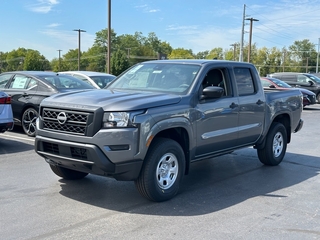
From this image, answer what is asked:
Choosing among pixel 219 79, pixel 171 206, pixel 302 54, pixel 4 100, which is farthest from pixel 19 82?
pixel 302 54

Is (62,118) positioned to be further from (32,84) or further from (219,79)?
(32,84)

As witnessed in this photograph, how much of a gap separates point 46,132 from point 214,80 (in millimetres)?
2687

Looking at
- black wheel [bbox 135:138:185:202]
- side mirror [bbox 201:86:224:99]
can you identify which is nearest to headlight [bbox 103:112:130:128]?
black wheel [bbox 135:138:185:202]

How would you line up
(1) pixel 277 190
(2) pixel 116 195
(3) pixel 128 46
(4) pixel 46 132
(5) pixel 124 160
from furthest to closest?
(3) pixel 128 46 < (1) pixel 277 190 < (2) pixel 116 195 < (4) pixel 46 132 < (5) pixel 124 160

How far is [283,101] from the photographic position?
7797mm

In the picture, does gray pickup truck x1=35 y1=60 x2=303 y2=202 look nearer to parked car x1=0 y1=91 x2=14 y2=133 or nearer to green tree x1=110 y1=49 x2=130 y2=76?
parked car x1=0 y1=91 x2=14 y2=133

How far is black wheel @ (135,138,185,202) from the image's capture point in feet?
16.5

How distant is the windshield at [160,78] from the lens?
5.91m

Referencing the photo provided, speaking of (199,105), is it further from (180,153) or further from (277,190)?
(277,190)

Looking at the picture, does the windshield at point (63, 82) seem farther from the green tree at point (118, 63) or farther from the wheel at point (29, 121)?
the green tree at point (118, 63)

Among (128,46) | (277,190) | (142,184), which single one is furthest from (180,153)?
(128,46)

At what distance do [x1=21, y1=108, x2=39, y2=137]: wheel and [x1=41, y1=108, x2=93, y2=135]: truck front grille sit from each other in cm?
459

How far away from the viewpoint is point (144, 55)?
126 metres

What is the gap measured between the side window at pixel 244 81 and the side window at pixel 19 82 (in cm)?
563
